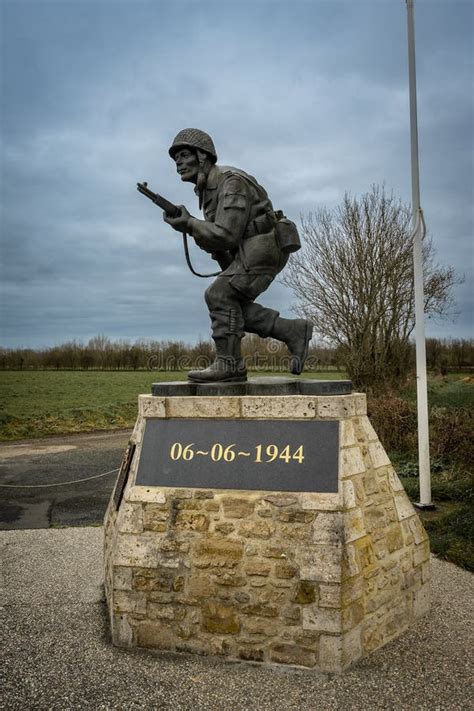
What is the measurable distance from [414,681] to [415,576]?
1038 millimetres

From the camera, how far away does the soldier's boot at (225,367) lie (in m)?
4.72

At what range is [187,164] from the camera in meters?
4.82

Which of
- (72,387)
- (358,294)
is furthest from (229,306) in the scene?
(72,387)

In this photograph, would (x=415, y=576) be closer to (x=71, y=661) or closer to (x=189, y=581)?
(x=189, y=581)

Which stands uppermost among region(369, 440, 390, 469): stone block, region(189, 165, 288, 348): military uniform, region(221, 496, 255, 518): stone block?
region(189, 165, 288, 348): military uniform

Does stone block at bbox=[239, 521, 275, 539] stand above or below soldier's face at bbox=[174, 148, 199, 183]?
below

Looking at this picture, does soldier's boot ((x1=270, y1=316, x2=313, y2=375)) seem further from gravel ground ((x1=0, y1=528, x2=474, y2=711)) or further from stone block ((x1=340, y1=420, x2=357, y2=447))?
gravel ground ((x1=0, y1=528, x2=474, y2=711))

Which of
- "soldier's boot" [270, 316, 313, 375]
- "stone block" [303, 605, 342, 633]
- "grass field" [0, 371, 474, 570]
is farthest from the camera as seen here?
"grass field" [0, 371, 474, 570]

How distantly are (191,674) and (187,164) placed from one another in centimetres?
406

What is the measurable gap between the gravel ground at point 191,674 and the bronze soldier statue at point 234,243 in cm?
223

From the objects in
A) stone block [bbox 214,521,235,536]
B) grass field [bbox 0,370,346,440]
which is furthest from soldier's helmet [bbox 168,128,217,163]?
grass field [bbox 0,370,346,440]

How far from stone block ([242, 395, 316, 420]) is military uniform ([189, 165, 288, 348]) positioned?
0.78 metres

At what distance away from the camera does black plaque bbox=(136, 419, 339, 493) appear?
414cm

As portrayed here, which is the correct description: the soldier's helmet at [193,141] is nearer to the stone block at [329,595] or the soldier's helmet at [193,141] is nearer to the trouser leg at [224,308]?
the trouser leg at [224,308]
